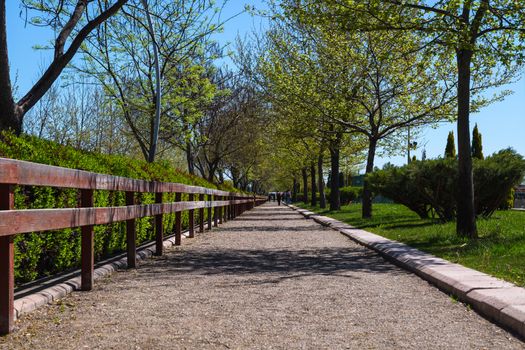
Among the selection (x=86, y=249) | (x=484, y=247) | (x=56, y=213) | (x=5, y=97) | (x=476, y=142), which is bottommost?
(x=484, y=247)

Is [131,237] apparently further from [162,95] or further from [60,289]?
[162,95]

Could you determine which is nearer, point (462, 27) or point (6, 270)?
point (6, 270)

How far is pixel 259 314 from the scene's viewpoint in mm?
5453

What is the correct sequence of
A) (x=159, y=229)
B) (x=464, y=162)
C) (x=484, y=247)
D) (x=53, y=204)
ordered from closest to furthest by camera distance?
(x=53, y=204) < (x=484, y=247) < (x=159, y=229) < (x=464, y=162)

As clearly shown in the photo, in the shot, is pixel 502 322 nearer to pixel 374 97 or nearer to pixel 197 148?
pixel 374 97

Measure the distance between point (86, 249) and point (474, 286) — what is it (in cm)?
398

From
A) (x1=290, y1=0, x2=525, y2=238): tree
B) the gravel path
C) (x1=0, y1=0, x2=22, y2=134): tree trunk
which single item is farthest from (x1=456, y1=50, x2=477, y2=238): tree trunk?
(x1=0, y1=0, x2=22, y2=134): tree trunk

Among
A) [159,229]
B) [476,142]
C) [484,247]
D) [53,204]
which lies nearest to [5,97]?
[159,229]

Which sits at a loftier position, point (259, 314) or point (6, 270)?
point (6, 270)

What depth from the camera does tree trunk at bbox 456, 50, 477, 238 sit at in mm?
12516

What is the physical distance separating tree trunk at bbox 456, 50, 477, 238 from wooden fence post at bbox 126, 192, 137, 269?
6878 millimetres

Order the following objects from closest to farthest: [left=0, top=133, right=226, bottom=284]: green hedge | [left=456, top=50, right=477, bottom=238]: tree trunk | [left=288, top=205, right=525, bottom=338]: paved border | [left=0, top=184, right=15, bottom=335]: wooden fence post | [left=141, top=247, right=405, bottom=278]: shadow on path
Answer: [left=0, top=184, right=15, bottom=335]: wooden fence post < [left=288, top=205, right=525, bottom=338]: paved border < [left=0, top=133, right=226, bottom=284]: green hedge < [left=141, top=247, right=405, bottom=278]: shadow on path < [left=456, top=50, right=477, bottom=238]: tree trunk

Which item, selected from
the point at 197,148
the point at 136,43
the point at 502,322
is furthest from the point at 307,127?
the point at 502,322

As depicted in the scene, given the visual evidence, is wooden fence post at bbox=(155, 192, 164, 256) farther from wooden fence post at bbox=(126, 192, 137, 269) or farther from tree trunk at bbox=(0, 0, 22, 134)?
tree trunk at bbox=(0, 0, 22, 134)
